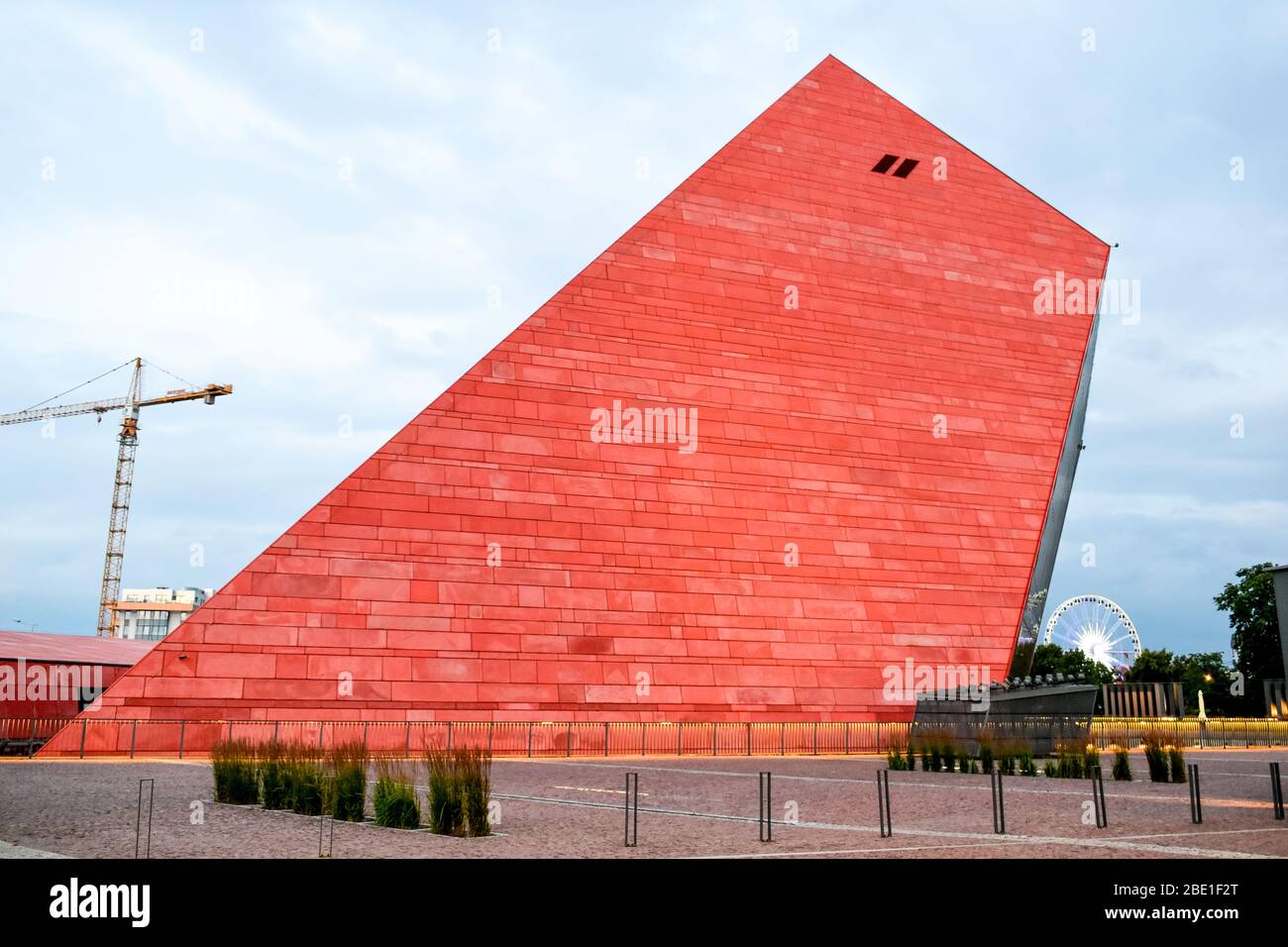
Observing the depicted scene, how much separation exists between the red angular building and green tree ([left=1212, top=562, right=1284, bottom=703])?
33.8 metres

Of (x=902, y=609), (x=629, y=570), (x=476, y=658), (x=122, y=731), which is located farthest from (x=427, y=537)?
(x=902, y=609)

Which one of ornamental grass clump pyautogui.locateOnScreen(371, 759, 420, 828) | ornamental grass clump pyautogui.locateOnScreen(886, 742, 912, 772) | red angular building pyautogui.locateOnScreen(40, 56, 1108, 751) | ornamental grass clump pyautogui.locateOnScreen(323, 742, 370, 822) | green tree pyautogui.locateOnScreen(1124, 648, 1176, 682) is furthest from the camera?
green tree pyautogui.locateOnScreen(1124, 648, 1176, 682)

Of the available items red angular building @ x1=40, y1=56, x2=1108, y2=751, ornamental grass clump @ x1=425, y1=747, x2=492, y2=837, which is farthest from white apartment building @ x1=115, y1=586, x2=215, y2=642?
ornamental grass clump @ x1=425, y1=747, x2=492, y2=837

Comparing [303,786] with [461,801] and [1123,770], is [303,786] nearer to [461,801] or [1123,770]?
[461,801]

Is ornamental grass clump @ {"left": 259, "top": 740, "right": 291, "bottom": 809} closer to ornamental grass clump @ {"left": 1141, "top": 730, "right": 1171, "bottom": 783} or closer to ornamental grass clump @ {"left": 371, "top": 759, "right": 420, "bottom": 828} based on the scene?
ornamental grass clump @ {"left": 371, "top": 759, "right": 420, "bottom": 828}

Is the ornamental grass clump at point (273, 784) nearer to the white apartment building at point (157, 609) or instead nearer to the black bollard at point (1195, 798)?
the black bollard at point (1195, 798)

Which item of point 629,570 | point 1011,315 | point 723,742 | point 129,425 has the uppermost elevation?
point 129,425

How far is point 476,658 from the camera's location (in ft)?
73.0

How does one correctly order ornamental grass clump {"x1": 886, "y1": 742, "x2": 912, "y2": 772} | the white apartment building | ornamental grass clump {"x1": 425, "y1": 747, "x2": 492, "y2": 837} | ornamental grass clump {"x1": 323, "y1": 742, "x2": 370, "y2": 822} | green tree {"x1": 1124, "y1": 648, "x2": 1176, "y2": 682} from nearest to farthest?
ornamental grass clump {"x1": 425, "y1": 747, "x2": 492, "y2": 837}, ornamental grass clump {"x1": 323, "y1": 742, "x2": 370, "y2": 822}, ornamental grass clump {"x1": 886, "y1": 742, "x2": 912, "y2": 772}, green tree {"x1": 1124, "y1": 648, "x2": 1176, "y2": 682}, the white apartment building

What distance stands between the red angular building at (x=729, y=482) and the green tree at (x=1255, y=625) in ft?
111

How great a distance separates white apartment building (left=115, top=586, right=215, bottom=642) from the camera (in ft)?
557

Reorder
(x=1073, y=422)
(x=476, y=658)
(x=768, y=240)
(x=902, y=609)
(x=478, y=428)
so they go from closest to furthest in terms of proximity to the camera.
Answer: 1. (x=476, y=658)
2. (x=478, y=428)
3. (x=902, y=609)
4. (x=768, y=240)
5. (x=1073, y=422)

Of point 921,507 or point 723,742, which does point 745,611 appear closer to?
point 723,742
